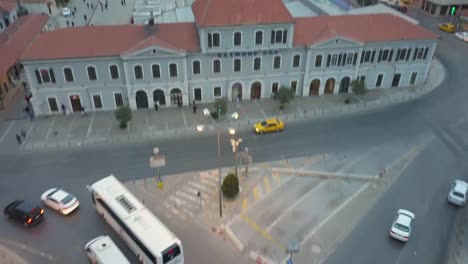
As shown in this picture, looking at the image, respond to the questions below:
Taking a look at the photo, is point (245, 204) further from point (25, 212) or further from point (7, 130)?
point (7, 130)

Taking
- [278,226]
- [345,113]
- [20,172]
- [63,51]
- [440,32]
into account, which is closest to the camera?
[278,226]

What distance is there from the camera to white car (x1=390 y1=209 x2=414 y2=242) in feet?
101

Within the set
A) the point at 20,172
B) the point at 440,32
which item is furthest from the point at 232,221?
the point at 440,32

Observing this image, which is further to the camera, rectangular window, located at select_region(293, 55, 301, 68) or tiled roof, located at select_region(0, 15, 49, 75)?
tiled roof, located at select_region(0, 15, 49, 75)

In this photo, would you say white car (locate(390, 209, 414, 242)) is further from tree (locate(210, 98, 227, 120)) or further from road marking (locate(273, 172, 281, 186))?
tree (locate(210, 98, 227, 120))

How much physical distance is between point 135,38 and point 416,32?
37876 millimetres

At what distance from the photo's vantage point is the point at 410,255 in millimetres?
30312

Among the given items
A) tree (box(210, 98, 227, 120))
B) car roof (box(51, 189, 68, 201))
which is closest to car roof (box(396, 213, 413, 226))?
tree (box(210, 98, 227, 120))

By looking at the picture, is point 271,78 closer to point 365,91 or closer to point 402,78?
point 365,91

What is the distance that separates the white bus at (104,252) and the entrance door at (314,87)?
34.8 m

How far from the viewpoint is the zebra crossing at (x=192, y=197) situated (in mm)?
34281

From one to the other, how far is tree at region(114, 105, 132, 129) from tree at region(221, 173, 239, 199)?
664 inches

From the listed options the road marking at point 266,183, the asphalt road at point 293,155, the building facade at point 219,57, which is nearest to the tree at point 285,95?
the building facade at point 219,57

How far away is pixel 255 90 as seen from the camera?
51.8m
